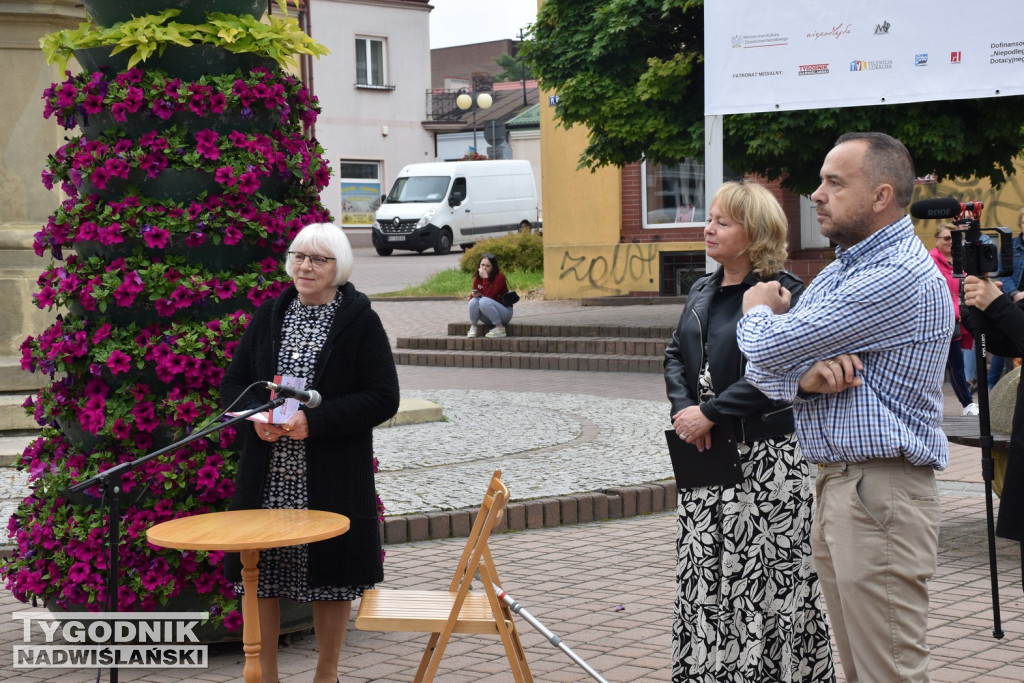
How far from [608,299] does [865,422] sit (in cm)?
1976

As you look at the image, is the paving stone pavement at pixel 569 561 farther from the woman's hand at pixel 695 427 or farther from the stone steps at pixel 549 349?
the stone steps at pixel 549 349

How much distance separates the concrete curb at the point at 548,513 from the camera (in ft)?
25.7

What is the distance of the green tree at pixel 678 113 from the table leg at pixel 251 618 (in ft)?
40.2

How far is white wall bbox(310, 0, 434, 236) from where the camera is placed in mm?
47406

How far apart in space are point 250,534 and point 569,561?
131 inches

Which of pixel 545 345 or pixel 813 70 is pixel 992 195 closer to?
pixel 545 345

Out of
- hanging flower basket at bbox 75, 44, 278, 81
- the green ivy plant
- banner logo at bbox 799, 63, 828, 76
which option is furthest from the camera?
banner logo at bbox 799, 63, 828, 76

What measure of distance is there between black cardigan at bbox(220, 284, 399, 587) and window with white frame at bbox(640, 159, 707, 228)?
64.1 feet

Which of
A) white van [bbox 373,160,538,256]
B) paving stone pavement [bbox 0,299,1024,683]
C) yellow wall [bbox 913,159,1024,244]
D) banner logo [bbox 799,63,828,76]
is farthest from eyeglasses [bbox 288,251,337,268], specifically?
white van [bbox 373,160,538,256]

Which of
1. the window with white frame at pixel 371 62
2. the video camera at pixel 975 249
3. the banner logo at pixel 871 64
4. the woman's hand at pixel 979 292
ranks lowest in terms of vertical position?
the woman's hand at pixel 979 292

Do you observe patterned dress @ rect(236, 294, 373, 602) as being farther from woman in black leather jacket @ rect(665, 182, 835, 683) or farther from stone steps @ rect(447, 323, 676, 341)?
stone steps @ rect(447, 323, 676, 341)

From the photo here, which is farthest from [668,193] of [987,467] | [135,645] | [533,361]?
[135,645]

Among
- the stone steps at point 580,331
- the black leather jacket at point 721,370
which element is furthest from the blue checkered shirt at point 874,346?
the stone steps at point 580,331

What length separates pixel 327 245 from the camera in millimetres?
4875
